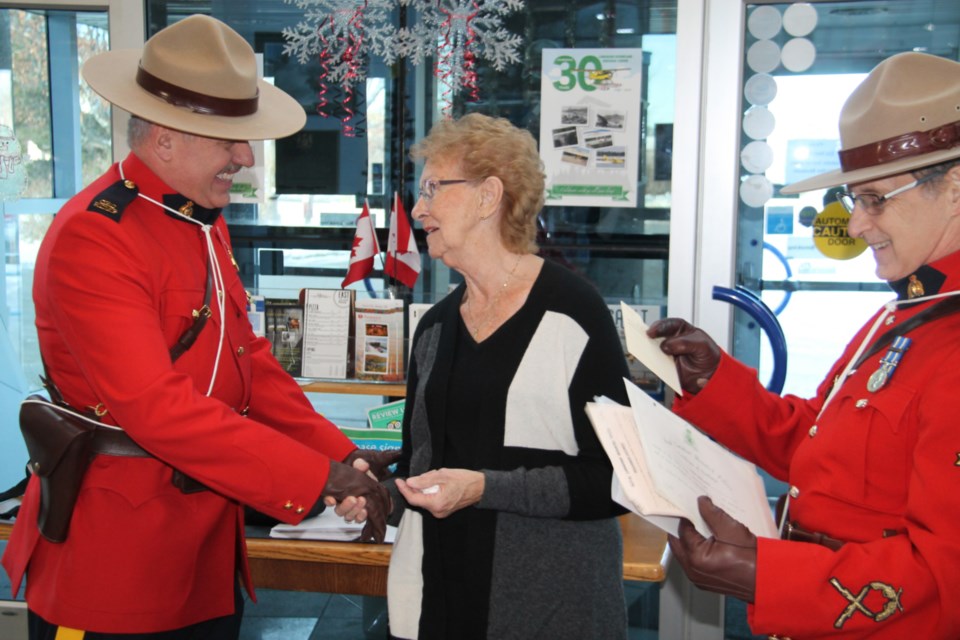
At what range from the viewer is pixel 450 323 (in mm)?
2006

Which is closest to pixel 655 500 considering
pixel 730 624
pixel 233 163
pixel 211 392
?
pixel 211 392

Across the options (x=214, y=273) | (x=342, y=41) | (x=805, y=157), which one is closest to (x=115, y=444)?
(x=214, y=273)

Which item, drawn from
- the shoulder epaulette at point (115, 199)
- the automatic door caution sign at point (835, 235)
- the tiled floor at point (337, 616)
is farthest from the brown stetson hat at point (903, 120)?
the tiled floor at point (337, 616)

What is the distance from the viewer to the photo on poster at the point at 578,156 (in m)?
2.94

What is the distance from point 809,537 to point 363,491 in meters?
0.87

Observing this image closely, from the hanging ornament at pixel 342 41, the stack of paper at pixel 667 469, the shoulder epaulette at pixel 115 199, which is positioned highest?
the hanging ornament at pixel 342 41

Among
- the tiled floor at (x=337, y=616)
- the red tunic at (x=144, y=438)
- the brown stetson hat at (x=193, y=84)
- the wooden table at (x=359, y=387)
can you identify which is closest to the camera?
the red tunic at (x=144, y=438)

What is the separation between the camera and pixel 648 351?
1.74 meters

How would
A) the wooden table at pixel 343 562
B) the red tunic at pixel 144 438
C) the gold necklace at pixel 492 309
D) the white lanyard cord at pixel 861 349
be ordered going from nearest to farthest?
the white lanyard cord at pixel 861 349
the red tunic at pixel 144 438
the gold necklace at pixel 492 309
the wooden table at pixel 343 562

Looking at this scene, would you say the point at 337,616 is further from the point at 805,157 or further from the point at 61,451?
the point at 805,157

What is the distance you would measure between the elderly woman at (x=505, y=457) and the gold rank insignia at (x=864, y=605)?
1.96ft

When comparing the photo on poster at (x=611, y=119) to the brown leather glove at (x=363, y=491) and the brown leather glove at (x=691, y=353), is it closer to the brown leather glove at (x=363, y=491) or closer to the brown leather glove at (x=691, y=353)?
the brown leather glove at (x=691, y=353)

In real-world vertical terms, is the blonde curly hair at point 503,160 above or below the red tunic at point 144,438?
above

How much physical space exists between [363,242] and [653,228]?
0.94 meters
